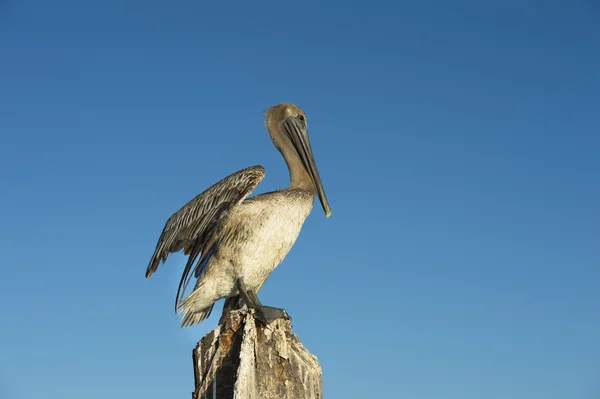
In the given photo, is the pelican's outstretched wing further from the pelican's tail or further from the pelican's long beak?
the pelican's long beak

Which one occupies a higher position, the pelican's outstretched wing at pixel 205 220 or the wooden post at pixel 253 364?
the pelican's outstretched wing at pixel 205 220

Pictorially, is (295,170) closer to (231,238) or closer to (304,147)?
(304,147)

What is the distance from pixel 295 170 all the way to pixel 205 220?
3.91 ft

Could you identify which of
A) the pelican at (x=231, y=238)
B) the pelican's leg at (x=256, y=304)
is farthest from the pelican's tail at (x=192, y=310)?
the pelican's leg at (x=256, y=304)

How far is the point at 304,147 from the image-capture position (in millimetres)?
6809

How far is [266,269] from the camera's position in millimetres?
5918

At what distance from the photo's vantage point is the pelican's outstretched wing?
19.7ft

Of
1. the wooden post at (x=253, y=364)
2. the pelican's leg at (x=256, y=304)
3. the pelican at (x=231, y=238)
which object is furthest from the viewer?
the pelican at (x=231, y=238)

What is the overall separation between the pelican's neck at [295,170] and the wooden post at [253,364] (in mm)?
3252

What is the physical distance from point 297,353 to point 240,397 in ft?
1.45

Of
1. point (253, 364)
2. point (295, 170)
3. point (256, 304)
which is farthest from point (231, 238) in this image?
point (253, 364)

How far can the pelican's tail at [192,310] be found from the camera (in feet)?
19.4

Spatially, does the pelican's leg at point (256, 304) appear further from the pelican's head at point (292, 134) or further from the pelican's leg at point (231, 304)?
the pelican's head at point (292, 134)

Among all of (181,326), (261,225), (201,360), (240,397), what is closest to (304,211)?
(261,225)
